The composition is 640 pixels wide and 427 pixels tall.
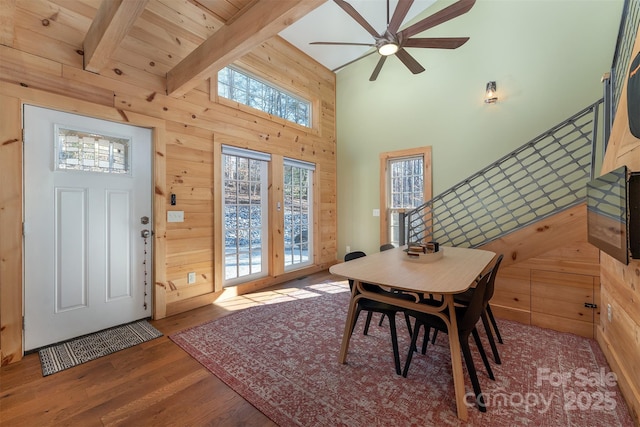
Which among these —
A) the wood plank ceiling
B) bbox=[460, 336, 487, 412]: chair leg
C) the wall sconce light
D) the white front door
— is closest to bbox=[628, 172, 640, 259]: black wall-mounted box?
bbox=[460, 336, 487, 412]: chair leg

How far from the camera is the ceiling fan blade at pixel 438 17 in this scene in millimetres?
2148

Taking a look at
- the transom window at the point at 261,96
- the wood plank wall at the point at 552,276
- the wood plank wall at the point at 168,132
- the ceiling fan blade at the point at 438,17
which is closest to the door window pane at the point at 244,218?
the wood plank wall at the point at 168,132

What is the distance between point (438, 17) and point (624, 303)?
101 inches

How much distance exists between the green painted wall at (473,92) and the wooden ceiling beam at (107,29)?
12.6ft

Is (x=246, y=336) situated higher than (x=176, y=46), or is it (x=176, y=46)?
(x=176, y=46)

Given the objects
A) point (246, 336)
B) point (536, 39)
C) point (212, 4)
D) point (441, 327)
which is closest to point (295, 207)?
point (246, 336)

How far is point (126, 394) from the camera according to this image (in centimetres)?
170

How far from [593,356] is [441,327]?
1.50 m

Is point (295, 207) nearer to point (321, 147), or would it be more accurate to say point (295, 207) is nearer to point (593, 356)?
point (321, 147)

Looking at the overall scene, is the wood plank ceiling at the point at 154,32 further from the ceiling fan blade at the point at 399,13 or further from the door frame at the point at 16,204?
the ceiling fan blade at the point at 399,13

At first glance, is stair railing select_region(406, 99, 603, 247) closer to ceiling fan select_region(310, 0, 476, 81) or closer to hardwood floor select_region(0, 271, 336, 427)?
ceiling fan select_region(310, 0, 476, 81)

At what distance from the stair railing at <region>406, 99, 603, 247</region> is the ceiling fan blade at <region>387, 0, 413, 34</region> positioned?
1.90 meters

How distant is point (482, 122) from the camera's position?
12.6 ft

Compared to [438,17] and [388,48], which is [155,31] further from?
[438,17]
